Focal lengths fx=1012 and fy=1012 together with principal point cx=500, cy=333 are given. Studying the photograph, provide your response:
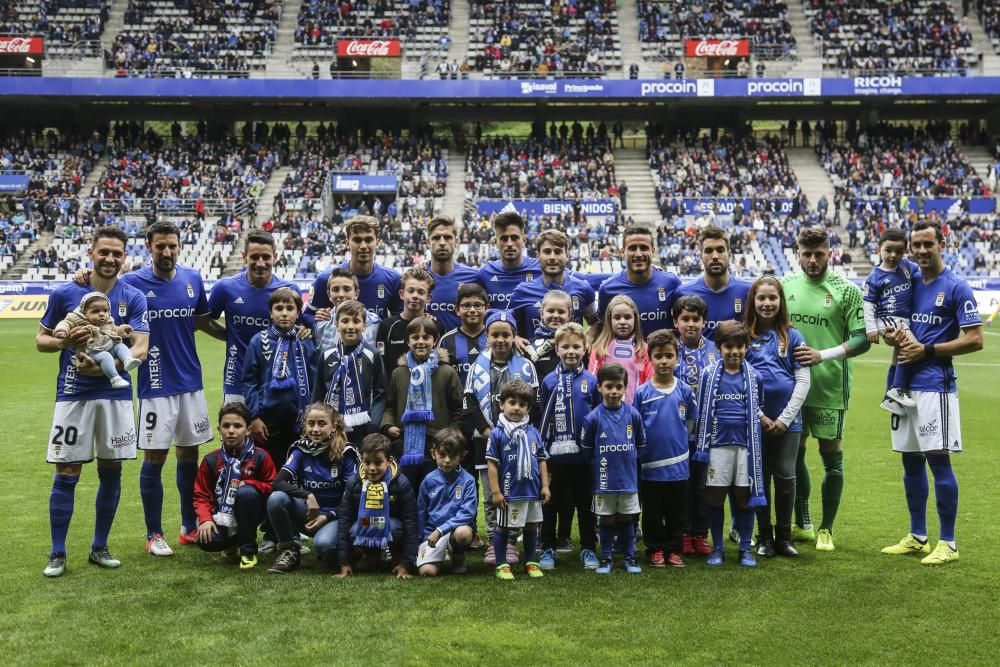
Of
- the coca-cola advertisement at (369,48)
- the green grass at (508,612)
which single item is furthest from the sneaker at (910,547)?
the coca-cola advertisement at (369,48)

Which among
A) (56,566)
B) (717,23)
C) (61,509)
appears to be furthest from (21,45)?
(56,566)

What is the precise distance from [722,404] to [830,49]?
4657cm

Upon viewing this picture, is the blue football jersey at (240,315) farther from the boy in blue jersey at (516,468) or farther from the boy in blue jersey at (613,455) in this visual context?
the boy in blue jersey at (613,455)

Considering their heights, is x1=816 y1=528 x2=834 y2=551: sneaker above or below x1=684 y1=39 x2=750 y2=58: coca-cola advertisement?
below

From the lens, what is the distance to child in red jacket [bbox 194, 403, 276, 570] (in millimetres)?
6734

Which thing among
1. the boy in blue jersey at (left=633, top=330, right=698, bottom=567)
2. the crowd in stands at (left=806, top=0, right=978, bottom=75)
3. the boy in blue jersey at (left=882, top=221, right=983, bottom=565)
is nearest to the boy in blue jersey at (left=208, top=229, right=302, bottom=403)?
the boy in blue jersey at (left=633, top=330, right=698, bottom=567)

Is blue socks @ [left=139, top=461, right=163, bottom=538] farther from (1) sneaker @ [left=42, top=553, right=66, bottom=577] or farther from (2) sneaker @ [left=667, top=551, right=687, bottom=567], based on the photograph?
(2) sneaker @ [left=667, top=551, right=687, bottom=567]

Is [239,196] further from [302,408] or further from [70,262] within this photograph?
[302,408]

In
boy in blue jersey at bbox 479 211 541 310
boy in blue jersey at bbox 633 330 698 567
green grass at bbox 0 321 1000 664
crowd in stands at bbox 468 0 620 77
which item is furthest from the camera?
crowd in stands at bbox 468 0 620 77

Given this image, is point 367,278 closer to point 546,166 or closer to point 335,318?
point 335,318

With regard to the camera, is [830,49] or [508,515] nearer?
[508,515]

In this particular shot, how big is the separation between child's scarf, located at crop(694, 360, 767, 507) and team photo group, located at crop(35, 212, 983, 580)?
1 centimetres

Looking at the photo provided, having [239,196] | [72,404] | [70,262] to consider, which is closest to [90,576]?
[72,404]

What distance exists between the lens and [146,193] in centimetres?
4428
